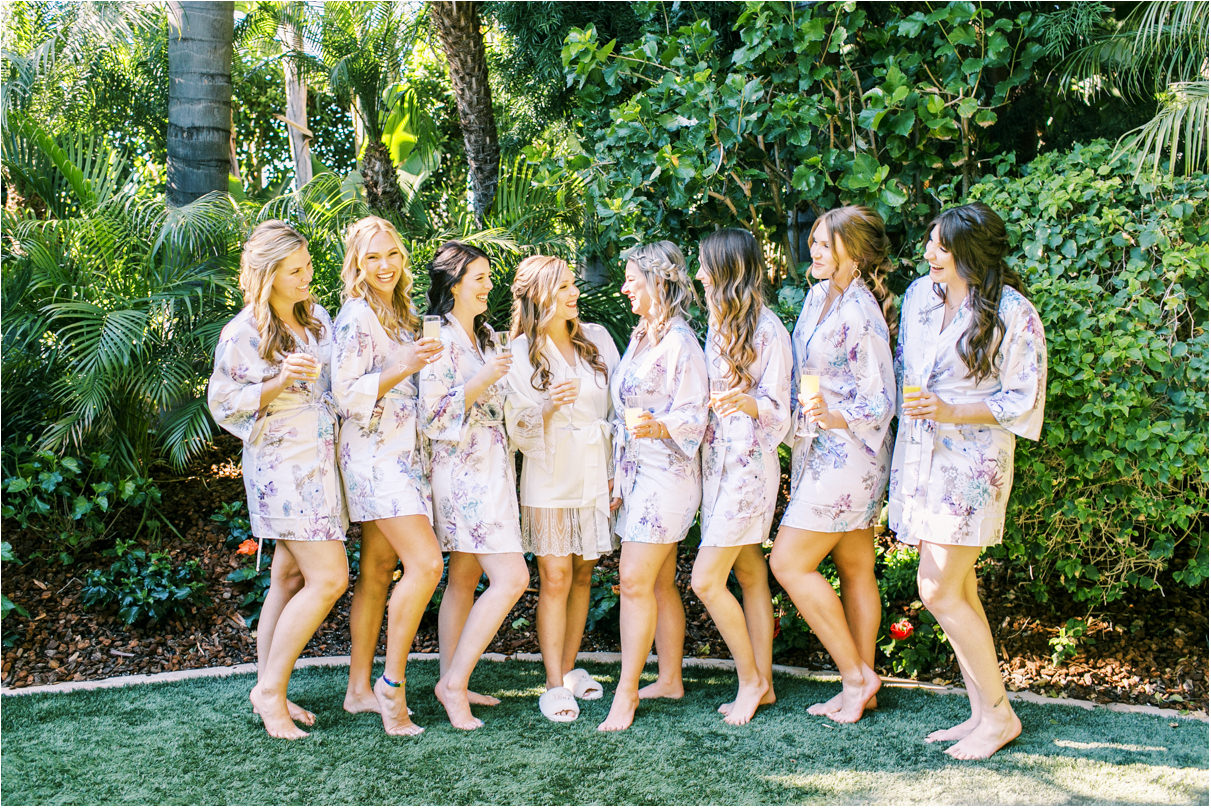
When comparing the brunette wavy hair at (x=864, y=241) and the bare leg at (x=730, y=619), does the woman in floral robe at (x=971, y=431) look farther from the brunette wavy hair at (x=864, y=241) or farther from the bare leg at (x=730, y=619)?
the bare leg at (x=730, y=619)

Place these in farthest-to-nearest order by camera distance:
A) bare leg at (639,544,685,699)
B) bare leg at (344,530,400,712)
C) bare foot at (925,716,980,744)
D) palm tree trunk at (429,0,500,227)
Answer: palm tree trunk at (429,0,500,227), bare leg at (639,544,685,699), bare leg at (344,530,400,712), bare foot at (925,716,980,744)

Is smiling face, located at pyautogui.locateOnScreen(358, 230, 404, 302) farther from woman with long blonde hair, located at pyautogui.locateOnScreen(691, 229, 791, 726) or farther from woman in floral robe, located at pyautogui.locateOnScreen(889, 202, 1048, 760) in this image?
woman in floral robe, located at pyautogui.locateOnScreen(889, 202, 1048, 760)

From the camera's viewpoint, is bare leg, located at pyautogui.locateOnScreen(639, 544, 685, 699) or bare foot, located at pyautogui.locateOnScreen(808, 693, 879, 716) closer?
bare foot, located at pyautogui.locateOnScreen(808, 693, 879, 716)

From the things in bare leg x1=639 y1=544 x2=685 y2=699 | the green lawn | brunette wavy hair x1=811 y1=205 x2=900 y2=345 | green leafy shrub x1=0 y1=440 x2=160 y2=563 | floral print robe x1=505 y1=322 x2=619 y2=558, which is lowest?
the green lawn

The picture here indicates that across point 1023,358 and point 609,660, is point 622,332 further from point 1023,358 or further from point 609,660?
point 1023,358

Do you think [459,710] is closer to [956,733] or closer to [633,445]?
[633,445]

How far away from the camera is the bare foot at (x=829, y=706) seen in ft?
13.8

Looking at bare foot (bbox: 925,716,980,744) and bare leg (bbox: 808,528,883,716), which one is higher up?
bare leg (bbox: 808,528,883,716)

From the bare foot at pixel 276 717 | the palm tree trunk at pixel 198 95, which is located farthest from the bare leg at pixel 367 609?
the palm tree trunk at pixel 198 95

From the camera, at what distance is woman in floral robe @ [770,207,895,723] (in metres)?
4.03

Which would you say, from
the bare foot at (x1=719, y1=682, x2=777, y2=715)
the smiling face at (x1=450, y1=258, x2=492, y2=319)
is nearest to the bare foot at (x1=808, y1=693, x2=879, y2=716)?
the bare foot at (x1=719, y1=682, x2=777, y2=715)

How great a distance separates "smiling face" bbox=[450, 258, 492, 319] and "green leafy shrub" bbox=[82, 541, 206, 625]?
8.02 ft

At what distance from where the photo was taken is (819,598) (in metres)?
4.09

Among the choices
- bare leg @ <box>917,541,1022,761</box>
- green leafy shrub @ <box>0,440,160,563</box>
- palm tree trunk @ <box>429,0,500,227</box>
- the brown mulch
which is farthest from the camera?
palm tree trunk @ <box>429,0,500,227</box>
